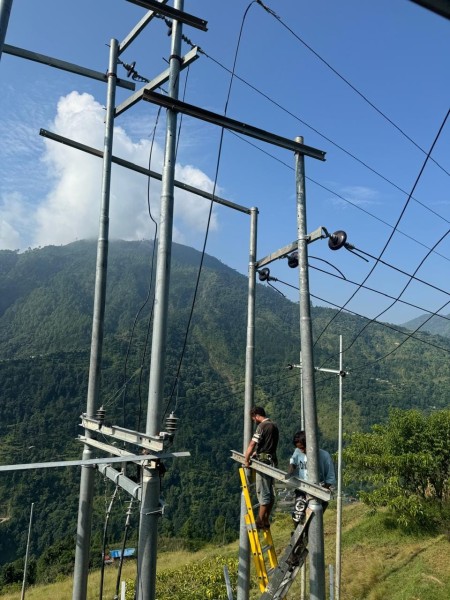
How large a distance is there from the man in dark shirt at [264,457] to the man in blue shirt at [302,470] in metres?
0.61

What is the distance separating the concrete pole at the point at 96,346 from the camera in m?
6.40

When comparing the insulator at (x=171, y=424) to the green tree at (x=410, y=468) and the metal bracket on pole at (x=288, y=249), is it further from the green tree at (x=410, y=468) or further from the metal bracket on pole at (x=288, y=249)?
the green tree at (x=410, y=468)

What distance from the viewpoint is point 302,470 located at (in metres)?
6.71

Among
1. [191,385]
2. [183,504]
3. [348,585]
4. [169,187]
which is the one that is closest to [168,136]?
[169,187]

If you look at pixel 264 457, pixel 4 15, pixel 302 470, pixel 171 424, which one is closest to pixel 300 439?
pixel 302 470

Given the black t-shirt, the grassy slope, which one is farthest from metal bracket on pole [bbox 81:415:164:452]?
the grassy slope

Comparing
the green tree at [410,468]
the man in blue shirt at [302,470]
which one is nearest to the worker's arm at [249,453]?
the man in blue shirt at [302,470]

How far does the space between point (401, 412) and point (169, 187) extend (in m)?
23.7

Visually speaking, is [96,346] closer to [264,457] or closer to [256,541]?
[264,457]


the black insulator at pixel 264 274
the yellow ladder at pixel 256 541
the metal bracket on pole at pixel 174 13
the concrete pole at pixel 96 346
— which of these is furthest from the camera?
the black insulator at pixel 264 274

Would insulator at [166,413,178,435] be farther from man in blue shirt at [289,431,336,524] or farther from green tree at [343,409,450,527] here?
green tree at [343,409,450,527]

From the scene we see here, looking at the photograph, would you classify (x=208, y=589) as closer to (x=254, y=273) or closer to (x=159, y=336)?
(x=254, y=273)

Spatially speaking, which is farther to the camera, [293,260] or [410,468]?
[410,468]

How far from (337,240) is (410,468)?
2074 centimetres
